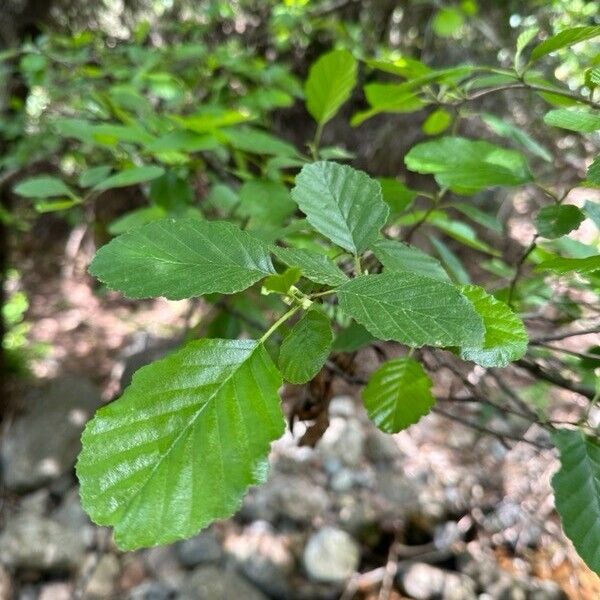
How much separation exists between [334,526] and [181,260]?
81.2 inches

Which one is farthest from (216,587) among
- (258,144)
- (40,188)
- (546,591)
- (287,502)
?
(258,144)

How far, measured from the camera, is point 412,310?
0.35 metres

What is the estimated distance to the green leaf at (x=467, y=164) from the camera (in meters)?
0.56

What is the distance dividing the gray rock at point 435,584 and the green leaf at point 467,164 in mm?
1833

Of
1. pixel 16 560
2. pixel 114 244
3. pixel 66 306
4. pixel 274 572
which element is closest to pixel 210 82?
pixel 114 244

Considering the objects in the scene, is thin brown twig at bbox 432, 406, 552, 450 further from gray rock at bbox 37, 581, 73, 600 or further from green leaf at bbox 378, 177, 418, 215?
gray rock at bbox 37, 581, 73, 600

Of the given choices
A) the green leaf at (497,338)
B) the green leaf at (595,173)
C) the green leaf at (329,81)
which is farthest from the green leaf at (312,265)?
the green leaf at (329,81)

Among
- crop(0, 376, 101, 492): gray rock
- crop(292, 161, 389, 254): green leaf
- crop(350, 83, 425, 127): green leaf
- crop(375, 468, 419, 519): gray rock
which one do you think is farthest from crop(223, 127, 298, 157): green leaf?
crop(0, 376, 101, 492): gray rock

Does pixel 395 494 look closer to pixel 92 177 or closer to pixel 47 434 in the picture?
pixel 47 434

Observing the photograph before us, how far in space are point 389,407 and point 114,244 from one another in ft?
1.07

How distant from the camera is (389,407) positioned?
0.56 m

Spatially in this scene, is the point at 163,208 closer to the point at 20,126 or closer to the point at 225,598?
the point at 20,126

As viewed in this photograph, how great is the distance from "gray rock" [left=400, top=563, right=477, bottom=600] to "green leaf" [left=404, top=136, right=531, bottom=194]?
1.83 meters

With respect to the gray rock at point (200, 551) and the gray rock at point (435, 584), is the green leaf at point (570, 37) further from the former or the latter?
the gray rock at point (200, 551)
